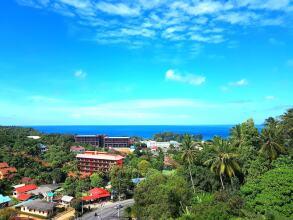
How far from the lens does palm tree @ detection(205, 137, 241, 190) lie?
133 feet

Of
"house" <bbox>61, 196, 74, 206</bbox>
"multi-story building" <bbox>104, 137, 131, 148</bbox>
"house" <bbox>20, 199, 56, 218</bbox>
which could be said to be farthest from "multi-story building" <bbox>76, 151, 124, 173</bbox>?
"multi-story building" <bbox>104, 137, 131, 148</bbox>

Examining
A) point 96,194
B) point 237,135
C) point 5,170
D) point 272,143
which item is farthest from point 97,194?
point 272,143

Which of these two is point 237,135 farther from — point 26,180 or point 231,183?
point 26,180

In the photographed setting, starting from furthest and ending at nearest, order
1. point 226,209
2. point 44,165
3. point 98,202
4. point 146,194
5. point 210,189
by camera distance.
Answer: point 44,165 < point 98,202 < point 210,189 < point 146,194 < point 226,209

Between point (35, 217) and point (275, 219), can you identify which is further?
point (35, 217)

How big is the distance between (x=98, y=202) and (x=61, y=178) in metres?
17.1

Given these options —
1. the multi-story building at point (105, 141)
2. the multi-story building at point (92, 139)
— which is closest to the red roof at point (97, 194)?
the multi-story building at point (105, 141)

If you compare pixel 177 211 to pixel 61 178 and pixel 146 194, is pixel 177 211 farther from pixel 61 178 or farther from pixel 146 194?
pixel 61 178

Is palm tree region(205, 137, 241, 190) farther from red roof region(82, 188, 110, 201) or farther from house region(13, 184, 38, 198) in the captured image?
house region(13, 184, 38, 198)

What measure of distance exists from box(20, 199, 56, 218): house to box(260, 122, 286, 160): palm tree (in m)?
33.5

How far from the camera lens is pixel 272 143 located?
130 feet

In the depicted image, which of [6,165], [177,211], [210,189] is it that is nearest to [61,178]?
[6,165]

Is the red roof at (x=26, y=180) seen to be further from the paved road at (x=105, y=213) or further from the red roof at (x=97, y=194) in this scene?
the paved road at (x=105, y=213)

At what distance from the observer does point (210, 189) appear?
4481cm
